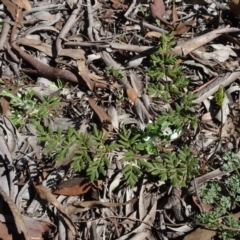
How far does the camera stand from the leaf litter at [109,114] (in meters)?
2.66

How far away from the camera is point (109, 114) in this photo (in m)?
2.91

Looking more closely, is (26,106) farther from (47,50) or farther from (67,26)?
(67,26)

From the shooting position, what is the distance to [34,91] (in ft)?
9.89

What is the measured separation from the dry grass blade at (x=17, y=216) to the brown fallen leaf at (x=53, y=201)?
6.1 inches

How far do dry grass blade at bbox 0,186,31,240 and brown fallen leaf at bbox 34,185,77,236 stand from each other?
15cm

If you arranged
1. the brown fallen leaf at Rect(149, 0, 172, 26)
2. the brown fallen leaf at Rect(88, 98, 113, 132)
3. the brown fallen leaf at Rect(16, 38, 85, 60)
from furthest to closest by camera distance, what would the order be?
the brown fallen leaf at Rect(149, 0, 172, 26)
the brown fallen leaf at Rect(16, 38, 85, 60)
the brown fallen leaf at Rect(88, 98, 113, 132)

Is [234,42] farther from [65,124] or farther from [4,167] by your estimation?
[4,167]

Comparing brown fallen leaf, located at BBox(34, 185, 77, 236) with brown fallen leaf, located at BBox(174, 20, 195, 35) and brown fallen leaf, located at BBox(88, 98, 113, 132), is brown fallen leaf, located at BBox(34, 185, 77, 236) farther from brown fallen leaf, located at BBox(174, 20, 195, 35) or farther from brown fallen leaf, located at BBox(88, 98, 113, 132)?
brown fallen leaf, located at BBox(174, 20, 195, 35)

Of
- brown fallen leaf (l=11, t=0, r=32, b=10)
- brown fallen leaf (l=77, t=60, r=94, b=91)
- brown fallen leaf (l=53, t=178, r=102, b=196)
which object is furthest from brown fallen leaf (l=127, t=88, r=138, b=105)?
brown fallen leaf (l=11, t=0, r=32, b=10)

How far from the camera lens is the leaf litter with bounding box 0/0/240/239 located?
2658mm

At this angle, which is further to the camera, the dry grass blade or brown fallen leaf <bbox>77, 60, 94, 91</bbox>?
brown fallen leaf <bbox>77, 60, 94, 91</bbox>

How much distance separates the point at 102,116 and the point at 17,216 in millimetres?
750

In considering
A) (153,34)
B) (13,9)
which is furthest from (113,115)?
(13,9)

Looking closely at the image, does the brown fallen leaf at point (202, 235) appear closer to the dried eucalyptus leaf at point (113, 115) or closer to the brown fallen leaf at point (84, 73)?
the dried eucalyptus leaf at point (113, 115)
